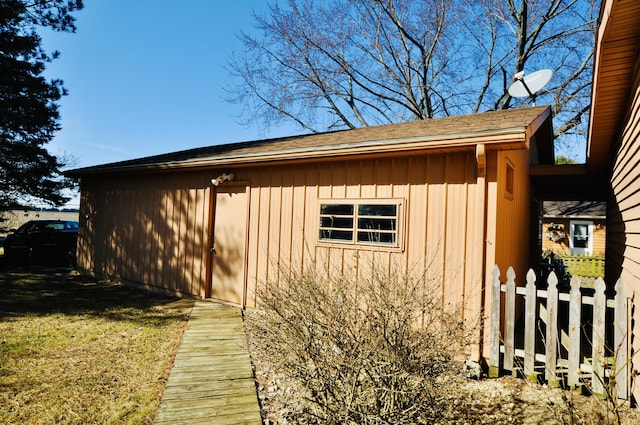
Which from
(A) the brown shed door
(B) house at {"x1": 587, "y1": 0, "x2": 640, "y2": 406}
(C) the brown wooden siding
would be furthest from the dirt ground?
(A) the brown shed door

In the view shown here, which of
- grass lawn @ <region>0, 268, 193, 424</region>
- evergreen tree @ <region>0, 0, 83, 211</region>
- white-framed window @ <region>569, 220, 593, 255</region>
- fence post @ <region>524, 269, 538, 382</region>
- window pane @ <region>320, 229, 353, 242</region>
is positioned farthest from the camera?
white-framed window @ <region>569, 220, 593, 255</region>

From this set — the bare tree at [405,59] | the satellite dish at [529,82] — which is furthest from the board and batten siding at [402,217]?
the bare tree at [405,59]

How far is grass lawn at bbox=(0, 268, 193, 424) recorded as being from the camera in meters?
3.23

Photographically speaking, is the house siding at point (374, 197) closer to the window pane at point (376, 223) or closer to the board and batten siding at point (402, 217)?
the board and batten siding at point (402, 217)

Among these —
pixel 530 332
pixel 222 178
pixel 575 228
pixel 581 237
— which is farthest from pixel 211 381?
pixel 575 228

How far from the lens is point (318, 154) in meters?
5.70

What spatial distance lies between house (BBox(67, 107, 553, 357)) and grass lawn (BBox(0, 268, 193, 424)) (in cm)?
123

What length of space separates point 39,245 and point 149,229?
24.7ft

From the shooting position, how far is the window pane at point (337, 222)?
562cm

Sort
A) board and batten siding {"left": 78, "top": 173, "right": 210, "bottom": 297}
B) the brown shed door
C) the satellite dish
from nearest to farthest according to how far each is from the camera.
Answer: the satellite dish, the brown shed door, board and batten siding {"left": 78, "top": 173, "right": 210, "bottom": 297}

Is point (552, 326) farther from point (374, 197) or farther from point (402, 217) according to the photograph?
point (374, 197)

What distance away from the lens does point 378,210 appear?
538 centimetres

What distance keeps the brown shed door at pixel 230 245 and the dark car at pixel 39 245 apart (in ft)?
27.8

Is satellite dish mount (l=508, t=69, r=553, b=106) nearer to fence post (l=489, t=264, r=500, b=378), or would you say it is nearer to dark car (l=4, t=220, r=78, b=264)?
fence post (l=489, t=264, r=500, b=378)
